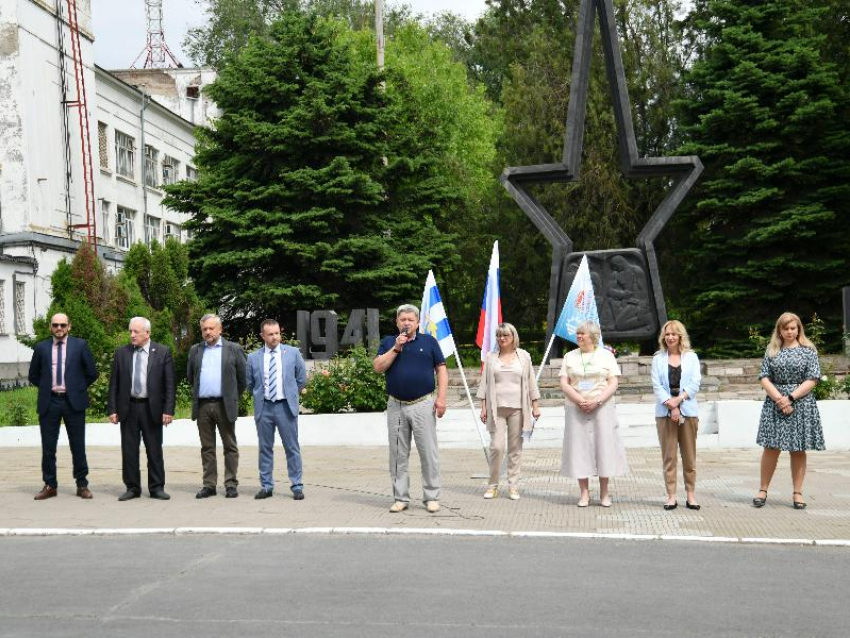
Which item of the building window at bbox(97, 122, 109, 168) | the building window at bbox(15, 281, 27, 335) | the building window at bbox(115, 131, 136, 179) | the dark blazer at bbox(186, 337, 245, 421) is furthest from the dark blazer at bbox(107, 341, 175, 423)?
the building window at bbox(115, 131, 136, 179)

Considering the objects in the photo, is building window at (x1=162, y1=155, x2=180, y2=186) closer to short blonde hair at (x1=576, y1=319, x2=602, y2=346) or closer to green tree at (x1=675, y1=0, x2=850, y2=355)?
green tree at (x1=675, y1=0, x2=850, y2=355)

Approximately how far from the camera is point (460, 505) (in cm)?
1138

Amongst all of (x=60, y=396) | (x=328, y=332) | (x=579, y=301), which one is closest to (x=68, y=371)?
(x=60, y=396)

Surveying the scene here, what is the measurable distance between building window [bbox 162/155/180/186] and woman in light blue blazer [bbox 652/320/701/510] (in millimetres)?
39630

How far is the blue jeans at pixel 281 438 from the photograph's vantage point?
38.9 ft

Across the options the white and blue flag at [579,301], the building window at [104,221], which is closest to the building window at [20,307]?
the building window at [104,221]

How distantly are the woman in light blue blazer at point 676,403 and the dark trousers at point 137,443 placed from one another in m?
4.93

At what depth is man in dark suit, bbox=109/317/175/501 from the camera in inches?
476

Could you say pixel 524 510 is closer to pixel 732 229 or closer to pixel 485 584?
pixel 485 584

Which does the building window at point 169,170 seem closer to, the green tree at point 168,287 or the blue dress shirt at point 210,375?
the green tree at point 168,287

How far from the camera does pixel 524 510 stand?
11.1 metres

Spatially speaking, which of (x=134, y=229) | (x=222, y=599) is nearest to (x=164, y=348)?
(x=222, y=599)

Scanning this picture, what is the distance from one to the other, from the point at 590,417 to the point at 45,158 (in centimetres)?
2779

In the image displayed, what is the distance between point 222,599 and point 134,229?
39463mm
